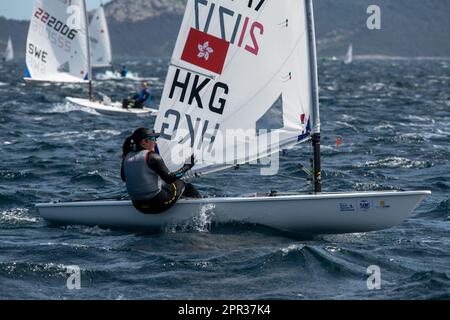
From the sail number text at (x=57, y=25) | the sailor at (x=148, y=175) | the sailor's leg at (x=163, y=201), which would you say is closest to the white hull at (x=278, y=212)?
the sailor's leg at (x=163, y=201)

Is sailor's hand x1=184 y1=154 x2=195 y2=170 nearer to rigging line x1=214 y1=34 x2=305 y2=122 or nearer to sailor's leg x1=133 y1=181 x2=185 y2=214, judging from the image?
sailor's leg x1=133 y1=181 x2=185 y2=214

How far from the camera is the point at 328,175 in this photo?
1836cm

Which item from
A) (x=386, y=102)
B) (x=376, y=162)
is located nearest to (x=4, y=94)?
(x=386, y=102)

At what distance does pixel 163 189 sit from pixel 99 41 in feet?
162

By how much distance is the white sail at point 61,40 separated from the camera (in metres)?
35.4

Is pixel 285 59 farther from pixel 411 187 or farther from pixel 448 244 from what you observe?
pixel 411 187

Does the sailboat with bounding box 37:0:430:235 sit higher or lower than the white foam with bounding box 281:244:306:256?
higher

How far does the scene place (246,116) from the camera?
43.1 feet

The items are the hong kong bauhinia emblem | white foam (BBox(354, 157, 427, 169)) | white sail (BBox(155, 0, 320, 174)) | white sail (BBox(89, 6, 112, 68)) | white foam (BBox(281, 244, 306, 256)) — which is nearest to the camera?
white foam (BBox(281, 244, 306, 256))

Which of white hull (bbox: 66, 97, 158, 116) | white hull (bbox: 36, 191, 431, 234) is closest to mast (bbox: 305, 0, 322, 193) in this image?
white hull (bbox: 36, 191, 431, 234)

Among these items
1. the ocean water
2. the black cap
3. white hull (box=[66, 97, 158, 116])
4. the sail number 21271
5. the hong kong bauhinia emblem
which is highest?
the sail number 21271

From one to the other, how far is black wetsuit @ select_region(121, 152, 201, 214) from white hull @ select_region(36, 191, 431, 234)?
0.17 m

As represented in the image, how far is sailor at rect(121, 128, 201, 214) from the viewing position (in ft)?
40.5

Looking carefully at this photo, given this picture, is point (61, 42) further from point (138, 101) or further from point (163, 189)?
point (163, 189)
